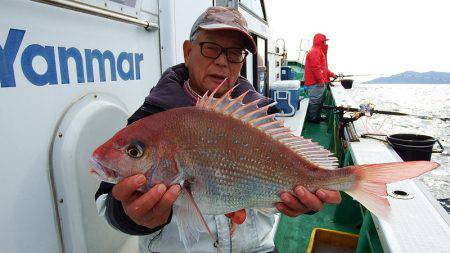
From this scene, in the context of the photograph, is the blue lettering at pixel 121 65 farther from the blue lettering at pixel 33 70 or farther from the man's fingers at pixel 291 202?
the man's fingers at pixel 291 202

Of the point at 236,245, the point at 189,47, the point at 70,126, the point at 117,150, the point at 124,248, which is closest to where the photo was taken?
the point at 117,150

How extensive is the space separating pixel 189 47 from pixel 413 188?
2030mm

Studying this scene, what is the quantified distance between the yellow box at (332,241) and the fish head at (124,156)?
8.00 feet

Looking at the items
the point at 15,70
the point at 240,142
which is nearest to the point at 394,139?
the point at 240,142

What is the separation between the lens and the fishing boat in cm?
121

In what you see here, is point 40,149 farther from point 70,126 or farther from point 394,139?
point 394,139

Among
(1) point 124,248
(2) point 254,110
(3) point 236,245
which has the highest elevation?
(2) point 254,110

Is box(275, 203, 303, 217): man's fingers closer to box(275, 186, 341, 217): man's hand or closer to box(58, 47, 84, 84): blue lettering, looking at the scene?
box(275, 186, 341, 217): man's hand

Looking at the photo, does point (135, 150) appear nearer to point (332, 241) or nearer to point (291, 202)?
point (291, 202)

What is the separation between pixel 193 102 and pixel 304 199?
0.78 m

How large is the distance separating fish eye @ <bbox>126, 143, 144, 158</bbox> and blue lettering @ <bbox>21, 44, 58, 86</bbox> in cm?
58

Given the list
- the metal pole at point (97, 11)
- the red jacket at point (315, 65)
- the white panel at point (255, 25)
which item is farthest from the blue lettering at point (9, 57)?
the red jacket at point (315, 65)

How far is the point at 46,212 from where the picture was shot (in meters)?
1.38

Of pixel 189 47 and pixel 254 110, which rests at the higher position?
pixel 189 47
